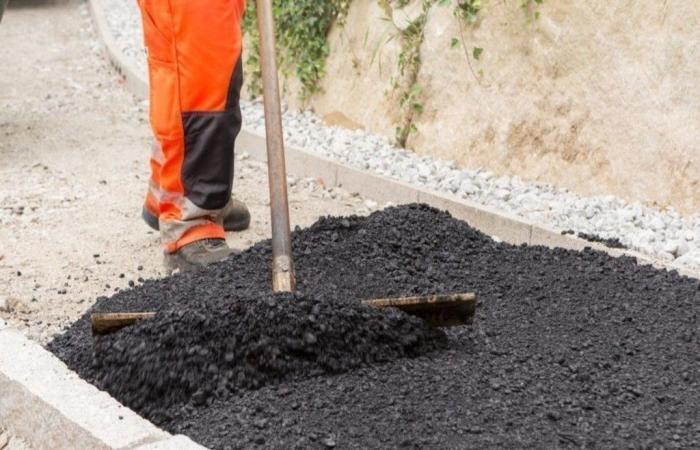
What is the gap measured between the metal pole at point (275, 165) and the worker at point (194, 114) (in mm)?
375

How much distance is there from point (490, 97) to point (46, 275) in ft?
7.84

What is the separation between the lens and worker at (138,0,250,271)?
3855mm

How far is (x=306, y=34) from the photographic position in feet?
21.9

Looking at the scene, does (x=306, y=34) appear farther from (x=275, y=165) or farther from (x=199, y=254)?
(x=275, y=165)

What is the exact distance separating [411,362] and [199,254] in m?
1.36

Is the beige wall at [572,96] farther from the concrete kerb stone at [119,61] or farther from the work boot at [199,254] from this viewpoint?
the concrete kerb stone at [119,61]

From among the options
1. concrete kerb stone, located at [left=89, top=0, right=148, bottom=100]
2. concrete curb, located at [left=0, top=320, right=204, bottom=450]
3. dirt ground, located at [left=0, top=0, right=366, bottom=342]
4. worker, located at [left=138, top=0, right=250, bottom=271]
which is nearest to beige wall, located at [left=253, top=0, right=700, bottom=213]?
dirt ground, located at [left=0, top=0, right=366, bottom=342]

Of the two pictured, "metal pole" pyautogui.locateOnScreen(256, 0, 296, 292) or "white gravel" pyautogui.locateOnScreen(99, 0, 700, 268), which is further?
"white gravel" pyautogui.locateOnScreen(99, 0, 700, 268)

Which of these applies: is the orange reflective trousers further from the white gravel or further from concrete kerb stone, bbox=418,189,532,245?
the white gravel

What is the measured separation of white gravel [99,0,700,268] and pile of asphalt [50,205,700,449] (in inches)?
24.7

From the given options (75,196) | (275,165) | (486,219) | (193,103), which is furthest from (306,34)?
(275,165)

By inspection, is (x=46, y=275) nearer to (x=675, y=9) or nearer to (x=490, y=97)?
(x=490, y=97)

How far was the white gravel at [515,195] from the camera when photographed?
4.32m

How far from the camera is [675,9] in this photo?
15.6ft
